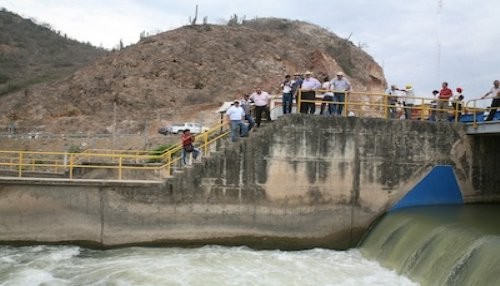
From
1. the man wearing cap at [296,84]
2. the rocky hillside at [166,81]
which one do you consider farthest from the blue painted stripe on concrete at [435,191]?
the rocky hillside at [166,81]

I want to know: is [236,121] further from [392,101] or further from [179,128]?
[179,128]

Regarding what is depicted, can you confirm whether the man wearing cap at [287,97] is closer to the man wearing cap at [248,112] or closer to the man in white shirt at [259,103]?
the man in white shirt at [259,103]

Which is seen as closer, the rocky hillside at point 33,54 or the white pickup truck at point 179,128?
the white pickup truck at point 179,128

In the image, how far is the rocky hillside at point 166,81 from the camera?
37250mm

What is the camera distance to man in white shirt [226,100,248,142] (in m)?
14.9

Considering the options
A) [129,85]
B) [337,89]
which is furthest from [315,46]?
[337,89]

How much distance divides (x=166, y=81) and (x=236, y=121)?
1053 inches

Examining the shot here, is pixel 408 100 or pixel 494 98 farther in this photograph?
pixel 408 100

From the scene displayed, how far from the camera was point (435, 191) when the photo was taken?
15.4 m

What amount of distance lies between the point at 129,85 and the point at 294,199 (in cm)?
2834

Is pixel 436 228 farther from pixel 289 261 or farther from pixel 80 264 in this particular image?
pixel 80 264

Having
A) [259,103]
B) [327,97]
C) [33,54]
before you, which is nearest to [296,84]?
[327,97]

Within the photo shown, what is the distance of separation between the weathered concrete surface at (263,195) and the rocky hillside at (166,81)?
21.0m

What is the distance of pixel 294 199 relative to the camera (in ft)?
48.5
